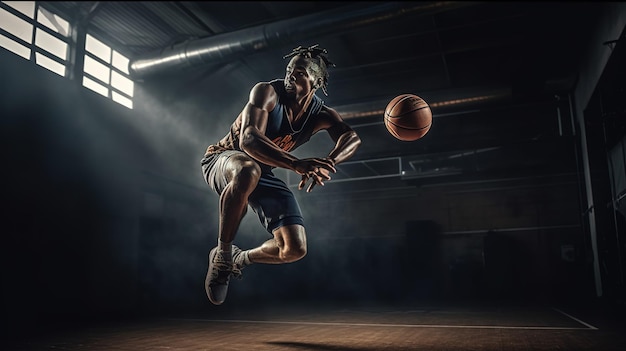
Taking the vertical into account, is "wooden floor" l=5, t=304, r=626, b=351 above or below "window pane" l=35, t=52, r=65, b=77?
below

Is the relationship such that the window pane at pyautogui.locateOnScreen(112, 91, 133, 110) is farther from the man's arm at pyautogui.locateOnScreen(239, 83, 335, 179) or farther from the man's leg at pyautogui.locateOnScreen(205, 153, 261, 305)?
the man's arm at pyautogui.locateOnScreen(239, 83, 335, 179)

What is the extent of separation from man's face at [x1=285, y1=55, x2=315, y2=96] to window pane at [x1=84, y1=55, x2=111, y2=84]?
4686 mm

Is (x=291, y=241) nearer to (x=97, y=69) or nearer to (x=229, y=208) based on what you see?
(x=229, y=208)

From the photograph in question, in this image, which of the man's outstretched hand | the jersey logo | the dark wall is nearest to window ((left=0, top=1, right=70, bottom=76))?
the dark wall

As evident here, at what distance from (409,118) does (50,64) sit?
4.91 m

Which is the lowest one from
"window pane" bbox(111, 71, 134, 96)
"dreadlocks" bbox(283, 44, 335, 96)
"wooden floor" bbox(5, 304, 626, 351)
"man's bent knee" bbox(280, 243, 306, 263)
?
"wooden floor" bbox(5, 304, 626, 351)

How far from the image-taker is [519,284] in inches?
402

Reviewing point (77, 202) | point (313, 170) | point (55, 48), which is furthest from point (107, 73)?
point (313, 170)

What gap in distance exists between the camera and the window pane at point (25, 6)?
17.5 feet

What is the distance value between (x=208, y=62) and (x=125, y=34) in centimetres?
138

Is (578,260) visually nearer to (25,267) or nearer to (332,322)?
(332,322)

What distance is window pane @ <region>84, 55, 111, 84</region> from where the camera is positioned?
6.39 metres

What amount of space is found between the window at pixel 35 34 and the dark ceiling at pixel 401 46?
0.23 m

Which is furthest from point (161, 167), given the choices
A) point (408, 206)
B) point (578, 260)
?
point (578, 260)
